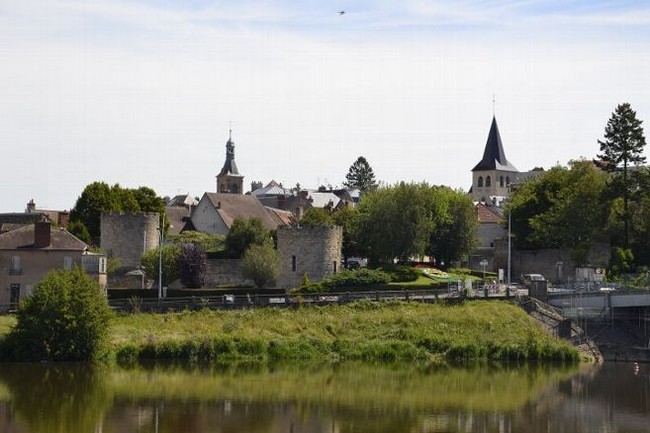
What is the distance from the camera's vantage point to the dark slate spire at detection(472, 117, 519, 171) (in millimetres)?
141500

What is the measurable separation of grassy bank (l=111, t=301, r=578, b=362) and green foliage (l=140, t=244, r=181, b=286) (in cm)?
1267

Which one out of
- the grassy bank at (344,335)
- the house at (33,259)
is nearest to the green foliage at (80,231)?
the house at (33,259)

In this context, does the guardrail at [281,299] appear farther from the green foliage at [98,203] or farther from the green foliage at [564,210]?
the green foliage at [98,203]

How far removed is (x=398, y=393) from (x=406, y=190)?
3562cm

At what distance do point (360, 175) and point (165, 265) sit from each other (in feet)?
388

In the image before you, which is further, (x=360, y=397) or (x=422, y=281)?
(x=422, y=281)

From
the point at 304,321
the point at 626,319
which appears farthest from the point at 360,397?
the point at 626,319

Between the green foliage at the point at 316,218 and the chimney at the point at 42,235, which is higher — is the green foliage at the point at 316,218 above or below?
above

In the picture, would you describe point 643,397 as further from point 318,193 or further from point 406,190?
point 318,193

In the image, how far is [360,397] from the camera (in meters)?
42.9

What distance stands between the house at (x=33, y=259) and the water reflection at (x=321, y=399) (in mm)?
12956

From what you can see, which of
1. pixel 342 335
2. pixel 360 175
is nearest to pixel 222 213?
pixel 342 335

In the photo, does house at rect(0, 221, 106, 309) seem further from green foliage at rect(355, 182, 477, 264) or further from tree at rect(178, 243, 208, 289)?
green foliage at rect(355, 182, 477, 264)

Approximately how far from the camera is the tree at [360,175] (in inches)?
7254
